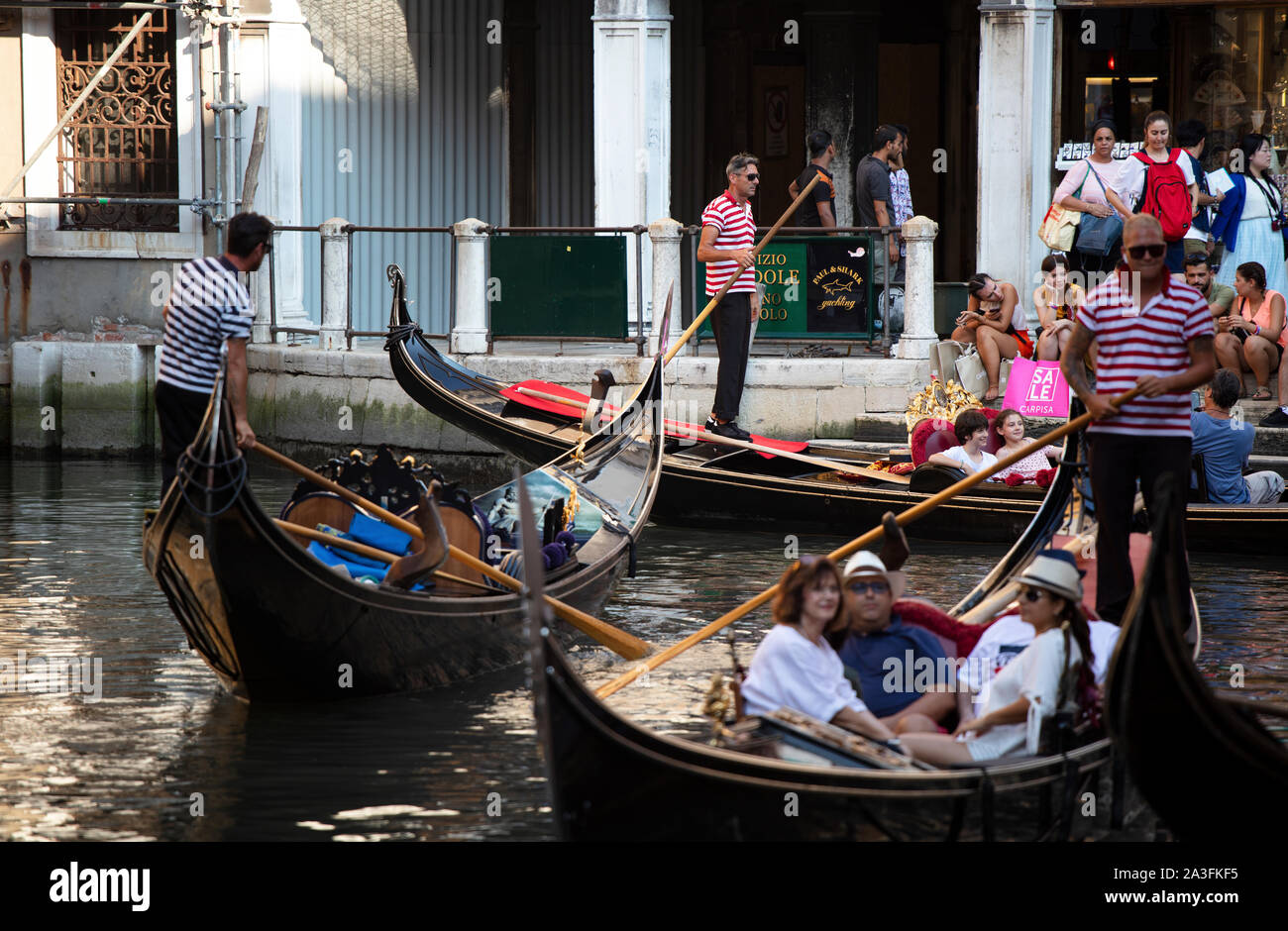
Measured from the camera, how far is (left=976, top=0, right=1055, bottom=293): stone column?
844 cm

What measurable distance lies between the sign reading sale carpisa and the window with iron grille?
458 cm

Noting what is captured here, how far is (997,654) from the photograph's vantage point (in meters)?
3.64

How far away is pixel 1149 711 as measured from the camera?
304cm

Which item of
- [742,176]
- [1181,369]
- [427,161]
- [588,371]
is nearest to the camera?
[1181,369]

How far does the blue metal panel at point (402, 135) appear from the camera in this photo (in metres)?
9.76

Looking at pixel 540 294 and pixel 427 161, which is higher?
pixel 427 161

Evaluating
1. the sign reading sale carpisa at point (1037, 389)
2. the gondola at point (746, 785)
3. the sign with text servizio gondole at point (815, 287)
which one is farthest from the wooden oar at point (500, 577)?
the sign with text servizio gondole at point (815, 287)

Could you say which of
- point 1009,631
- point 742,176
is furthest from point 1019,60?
point 1009,631

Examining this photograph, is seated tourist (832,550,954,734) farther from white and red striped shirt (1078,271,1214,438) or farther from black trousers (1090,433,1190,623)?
white and red striped shirt (1078,271,1214,438)

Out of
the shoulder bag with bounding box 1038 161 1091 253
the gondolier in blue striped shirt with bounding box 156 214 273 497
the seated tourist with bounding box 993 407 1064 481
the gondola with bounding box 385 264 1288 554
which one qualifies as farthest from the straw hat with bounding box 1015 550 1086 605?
the shoulder bag with bounding box 1038 161 1091 253

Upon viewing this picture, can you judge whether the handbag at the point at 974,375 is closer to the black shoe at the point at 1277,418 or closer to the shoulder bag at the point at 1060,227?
the shoulder bag at the point at 1060,227
